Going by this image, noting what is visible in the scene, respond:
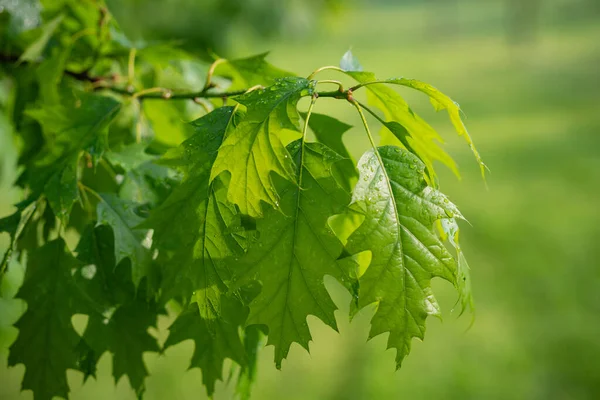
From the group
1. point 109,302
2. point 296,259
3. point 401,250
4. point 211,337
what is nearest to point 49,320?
point 109,302

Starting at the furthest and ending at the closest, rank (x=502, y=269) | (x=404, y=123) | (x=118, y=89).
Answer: (x=502, y=269) < (x=118, y=89) < (x=404, y=123)

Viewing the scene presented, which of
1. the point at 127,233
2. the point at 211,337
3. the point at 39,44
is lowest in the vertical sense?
the point at 211,337

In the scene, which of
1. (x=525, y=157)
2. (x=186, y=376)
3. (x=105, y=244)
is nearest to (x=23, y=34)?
(x=105, y=244)

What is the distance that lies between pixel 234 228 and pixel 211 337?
0.50 ft

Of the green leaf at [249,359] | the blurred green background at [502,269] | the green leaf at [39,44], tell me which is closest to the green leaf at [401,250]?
the green leaf at [249,359]

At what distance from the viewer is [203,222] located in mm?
654

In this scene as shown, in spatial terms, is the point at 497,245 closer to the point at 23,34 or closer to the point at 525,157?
the point at 525,157

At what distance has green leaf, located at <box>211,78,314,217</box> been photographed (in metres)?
0.62

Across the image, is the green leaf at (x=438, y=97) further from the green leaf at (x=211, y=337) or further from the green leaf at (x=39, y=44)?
the green leaf at (x=39, y=44)

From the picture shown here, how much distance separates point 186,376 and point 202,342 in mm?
2913

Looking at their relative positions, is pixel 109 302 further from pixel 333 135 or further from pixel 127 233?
pixel 333 135

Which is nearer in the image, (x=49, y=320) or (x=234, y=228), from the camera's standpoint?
(x=234, y=228)

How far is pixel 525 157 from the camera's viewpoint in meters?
7.71

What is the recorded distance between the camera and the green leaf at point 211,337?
69 centimetres
